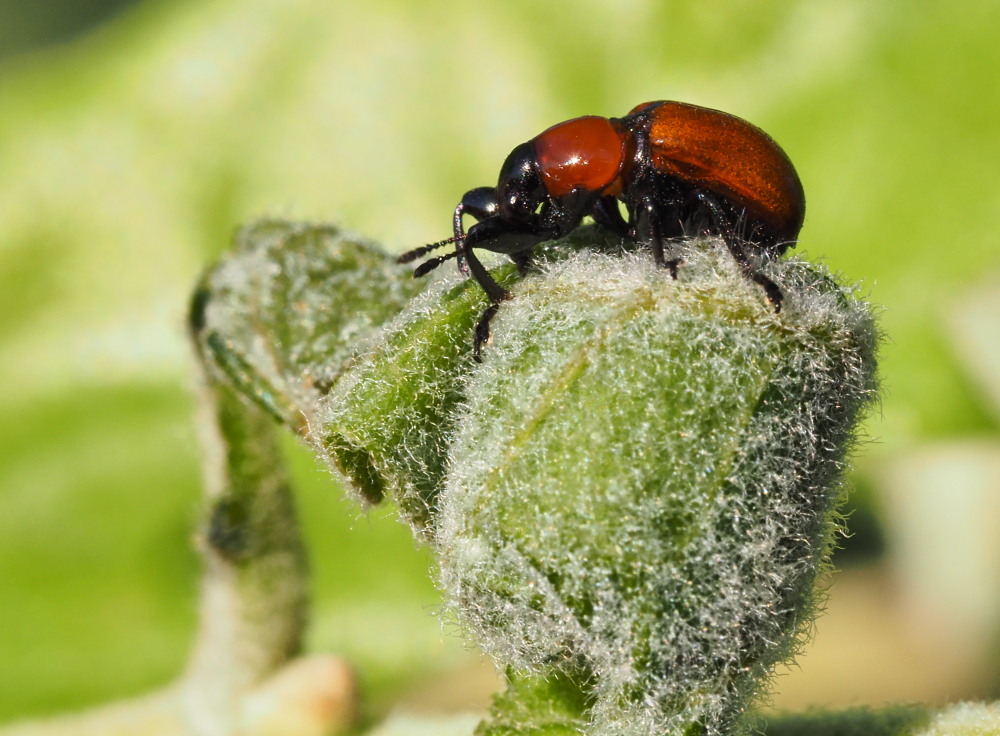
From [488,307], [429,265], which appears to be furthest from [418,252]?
[488,307]

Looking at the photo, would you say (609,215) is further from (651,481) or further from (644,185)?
(651,481)

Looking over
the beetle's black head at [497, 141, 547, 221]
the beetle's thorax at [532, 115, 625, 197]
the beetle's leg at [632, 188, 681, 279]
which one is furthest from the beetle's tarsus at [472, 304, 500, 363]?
the beetle's thorax at [532, 115, 625, 197]

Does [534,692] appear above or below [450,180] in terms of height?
below

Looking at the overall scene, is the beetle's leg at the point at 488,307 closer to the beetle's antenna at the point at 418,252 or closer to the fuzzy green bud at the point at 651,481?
the fuzzy green bud at the point at 651,481

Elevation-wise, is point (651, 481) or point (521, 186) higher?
point (521, 186)

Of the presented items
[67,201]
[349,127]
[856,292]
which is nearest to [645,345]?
[856,292]

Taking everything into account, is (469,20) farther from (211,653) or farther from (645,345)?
(645,345)

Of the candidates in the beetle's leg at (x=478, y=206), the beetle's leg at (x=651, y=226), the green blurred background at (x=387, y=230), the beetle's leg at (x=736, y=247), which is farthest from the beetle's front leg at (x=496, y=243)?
the green blurred background at (x=387, y=230)
